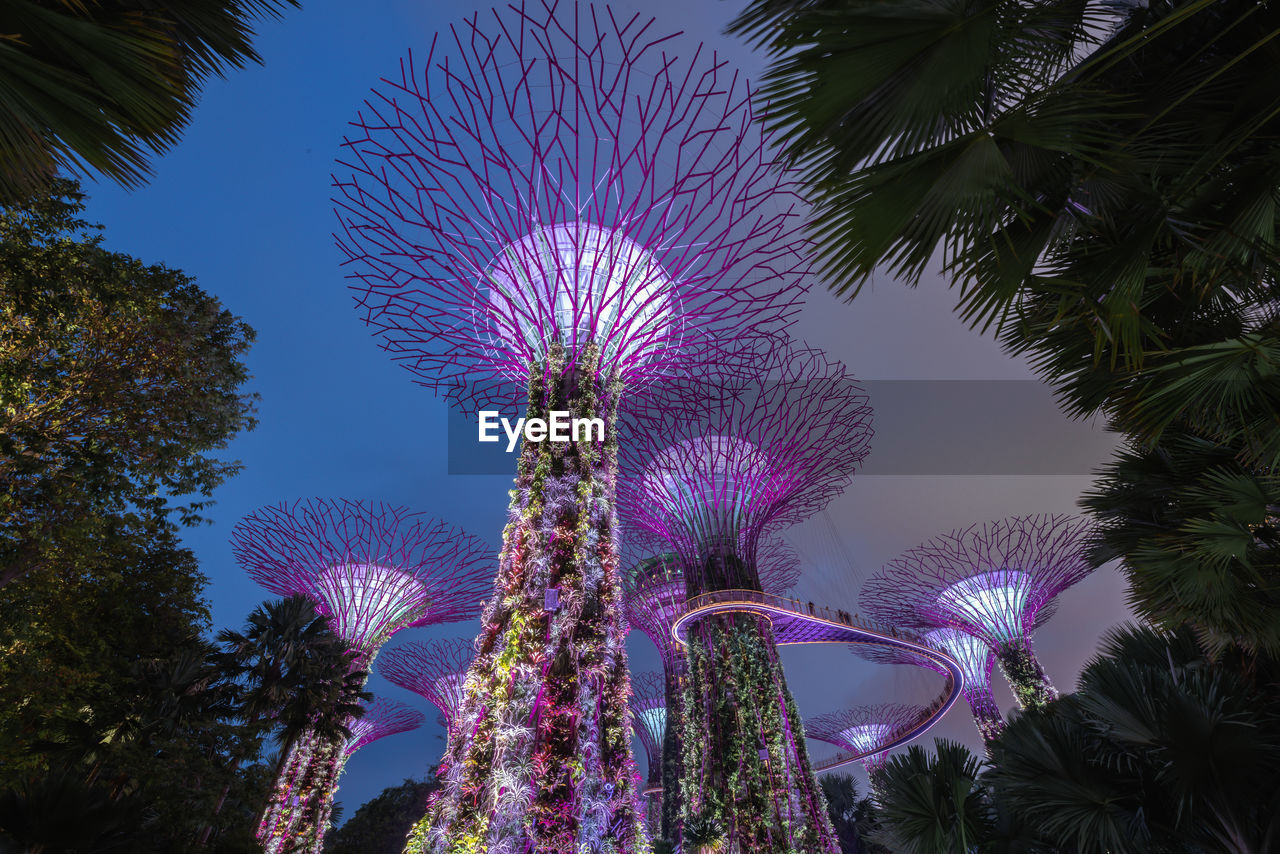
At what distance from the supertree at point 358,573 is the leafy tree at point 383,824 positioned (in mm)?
19743

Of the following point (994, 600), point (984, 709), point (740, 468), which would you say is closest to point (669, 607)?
point (740, 468)

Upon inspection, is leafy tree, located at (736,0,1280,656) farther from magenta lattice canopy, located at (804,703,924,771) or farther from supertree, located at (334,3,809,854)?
magenta lattice canopy, located at (804,703,924,771)

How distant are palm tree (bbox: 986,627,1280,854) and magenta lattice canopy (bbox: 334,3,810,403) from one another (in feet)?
24.9

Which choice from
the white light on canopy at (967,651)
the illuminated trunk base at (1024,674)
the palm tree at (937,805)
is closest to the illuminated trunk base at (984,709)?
the white light on canopy at (967,651)

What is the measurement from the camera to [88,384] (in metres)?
11.0

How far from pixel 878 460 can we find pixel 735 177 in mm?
51068

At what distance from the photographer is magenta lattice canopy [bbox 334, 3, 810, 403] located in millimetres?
9031

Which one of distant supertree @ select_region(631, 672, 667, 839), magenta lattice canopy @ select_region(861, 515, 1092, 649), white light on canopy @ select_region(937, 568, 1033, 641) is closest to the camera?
magenta lattice canopy @ select_region(861, 515, 1092, 649)

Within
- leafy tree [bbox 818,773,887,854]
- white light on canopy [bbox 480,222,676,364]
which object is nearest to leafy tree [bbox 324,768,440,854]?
leafy tree [bbox 818,773,887,854]

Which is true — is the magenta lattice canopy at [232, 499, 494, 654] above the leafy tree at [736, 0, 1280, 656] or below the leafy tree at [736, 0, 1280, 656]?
above

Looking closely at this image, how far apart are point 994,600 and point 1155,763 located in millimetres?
23117

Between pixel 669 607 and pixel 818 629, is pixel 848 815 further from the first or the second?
pixel 669 607

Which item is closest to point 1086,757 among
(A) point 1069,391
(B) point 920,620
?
(A) point 1069,391

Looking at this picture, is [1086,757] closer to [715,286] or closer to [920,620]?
[715,286]
